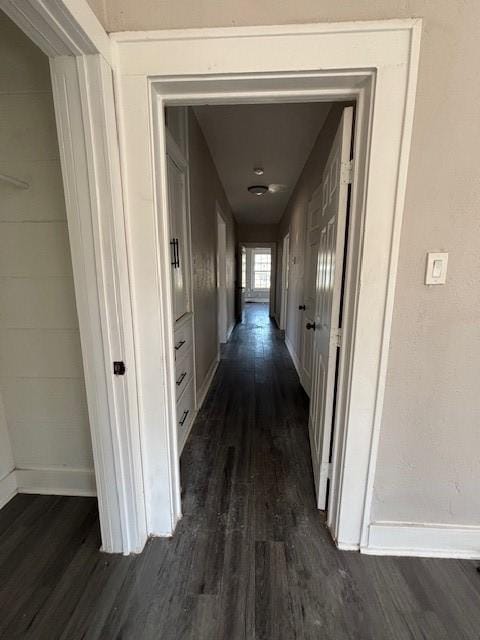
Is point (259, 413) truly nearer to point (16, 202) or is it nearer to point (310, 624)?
point (310, 624)

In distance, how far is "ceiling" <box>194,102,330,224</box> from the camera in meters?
2.32

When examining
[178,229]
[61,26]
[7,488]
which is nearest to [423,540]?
[7,488]

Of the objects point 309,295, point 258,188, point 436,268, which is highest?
point 258,188

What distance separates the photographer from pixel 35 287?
147cm

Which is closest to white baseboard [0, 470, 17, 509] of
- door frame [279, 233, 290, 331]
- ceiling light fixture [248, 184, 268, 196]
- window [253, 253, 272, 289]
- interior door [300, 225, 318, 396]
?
interior door [300, 225, 318, 396]

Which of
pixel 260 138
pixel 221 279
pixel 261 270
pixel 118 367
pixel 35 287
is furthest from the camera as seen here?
pixel 261 270

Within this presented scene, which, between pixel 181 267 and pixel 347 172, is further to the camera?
pixel 181 267

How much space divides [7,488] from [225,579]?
51.8 inches

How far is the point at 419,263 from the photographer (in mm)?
1124

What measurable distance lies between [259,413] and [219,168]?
10.1 feet

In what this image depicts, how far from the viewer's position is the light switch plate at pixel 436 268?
111 cm

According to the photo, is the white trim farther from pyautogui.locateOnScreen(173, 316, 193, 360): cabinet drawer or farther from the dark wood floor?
the dark wood floor

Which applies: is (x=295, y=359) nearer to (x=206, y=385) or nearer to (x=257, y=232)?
(x=206, y=385)

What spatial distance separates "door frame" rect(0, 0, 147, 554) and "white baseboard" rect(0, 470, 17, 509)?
72 centimetres
